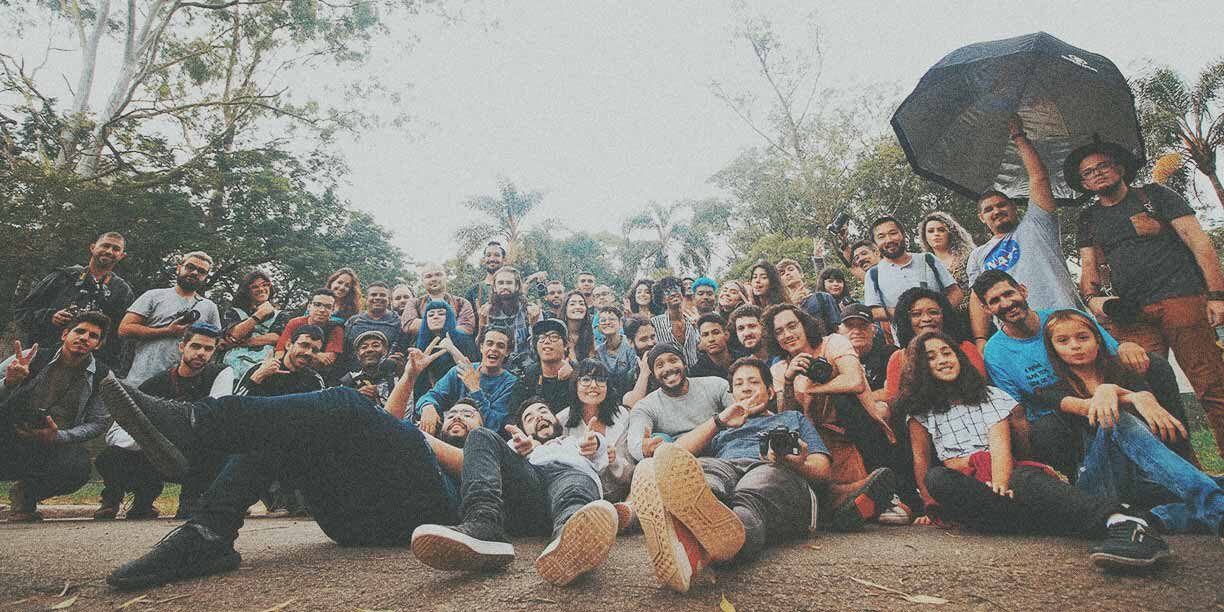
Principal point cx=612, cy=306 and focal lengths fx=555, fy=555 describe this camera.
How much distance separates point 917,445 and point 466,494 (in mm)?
2461

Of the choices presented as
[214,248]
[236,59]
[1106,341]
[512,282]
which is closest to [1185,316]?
[1106,341]

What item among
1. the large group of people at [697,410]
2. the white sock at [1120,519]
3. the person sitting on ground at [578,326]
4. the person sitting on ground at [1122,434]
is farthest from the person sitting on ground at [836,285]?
the white sock at [1120,519]

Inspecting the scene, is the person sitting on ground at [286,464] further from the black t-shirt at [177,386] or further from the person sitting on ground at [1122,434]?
the person sitting on ground at [1122,434]

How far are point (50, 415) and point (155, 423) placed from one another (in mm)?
3479

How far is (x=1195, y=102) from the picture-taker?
1478cm

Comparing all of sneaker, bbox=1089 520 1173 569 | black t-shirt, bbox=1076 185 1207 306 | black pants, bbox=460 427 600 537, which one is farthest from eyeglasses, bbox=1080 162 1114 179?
black pants, bbox=460 427 600 537

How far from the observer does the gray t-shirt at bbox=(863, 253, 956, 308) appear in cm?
438

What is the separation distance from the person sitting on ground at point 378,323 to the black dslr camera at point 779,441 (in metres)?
4.04

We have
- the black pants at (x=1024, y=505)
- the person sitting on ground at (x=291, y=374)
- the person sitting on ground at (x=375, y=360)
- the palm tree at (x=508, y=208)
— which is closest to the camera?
the black pants at (x=1024, y=505)

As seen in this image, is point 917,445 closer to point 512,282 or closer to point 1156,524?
point 1156,524

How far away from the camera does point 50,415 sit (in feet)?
13.0

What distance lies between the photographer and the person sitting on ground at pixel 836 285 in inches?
215

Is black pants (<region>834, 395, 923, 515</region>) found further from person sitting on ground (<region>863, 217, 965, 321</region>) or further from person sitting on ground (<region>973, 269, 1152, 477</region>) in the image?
person sitting on ground (<region>863, 217, 965, 321</region>)

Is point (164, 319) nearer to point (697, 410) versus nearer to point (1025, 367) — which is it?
point (697, 410)
